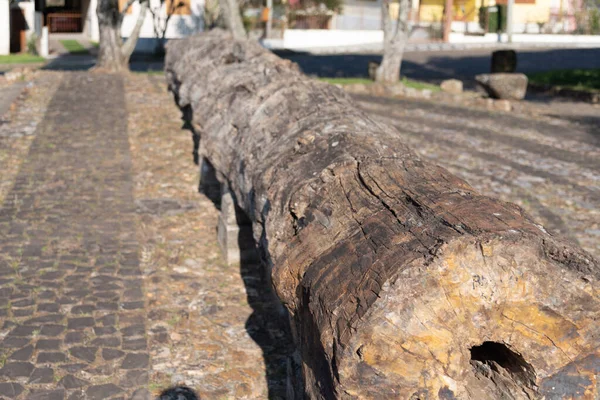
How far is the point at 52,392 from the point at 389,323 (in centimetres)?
231

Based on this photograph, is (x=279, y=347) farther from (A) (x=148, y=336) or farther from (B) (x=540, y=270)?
(B) (x=540, y=270)

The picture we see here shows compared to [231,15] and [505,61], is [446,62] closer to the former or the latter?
[505,61]

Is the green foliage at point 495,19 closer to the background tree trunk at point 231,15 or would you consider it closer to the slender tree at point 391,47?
the slender tree at point 391,47

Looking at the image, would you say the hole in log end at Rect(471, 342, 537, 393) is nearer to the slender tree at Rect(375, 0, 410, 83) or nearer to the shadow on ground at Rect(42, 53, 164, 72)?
the slender tree at Rect(375, 0, 410, 83)

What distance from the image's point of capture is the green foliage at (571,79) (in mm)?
16953

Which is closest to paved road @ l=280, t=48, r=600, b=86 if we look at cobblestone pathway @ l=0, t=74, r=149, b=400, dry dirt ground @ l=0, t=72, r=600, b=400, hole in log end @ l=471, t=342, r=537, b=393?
dry dirt ground @ l=0, t=72, r=600, b=400

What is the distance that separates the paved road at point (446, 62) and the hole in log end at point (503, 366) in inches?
647

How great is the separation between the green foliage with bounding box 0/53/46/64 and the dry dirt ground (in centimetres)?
1135

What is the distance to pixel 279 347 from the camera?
489 centimetres

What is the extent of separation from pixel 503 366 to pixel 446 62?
73.9ft

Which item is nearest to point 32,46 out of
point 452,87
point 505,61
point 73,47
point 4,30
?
point 4,30

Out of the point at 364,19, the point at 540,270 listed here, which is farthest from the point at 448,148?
the point at 364,19

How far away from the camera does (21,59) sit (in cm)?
2380

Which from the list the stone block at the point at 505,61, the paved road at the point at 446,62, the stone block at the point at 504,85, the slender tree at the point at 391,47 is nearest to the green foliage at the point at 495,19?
the paved road at the point at 446,62
